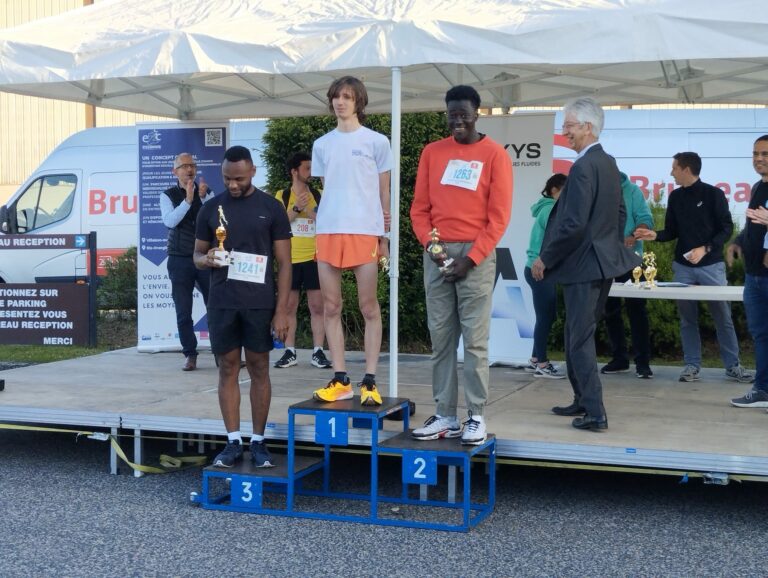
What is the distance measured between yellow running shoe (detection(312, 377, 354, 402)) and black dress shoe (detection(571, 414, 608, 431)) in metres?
1.24

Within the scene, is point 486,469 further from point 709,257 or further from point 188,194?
point 188,194

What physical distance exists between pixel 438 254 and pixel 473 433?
0.89 m

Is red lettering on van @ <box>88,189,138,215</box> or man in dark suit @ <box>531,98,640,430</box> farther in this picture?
red lettering on van @ <box>88,189,138,215</box>

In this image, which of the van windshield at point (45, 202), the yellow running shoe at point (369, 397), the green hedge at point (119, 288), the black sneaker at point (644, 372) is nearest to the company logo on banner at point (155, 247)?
the green hedge at point (119, 288)

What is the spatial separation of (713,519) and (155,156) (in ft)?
19.9

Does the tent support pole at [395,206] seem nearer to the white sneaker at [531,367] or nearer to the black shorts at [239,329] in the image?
the black shorts at [239,329]

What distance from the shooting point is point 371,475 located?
5297 mm

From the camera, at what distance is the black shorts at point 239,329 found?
525cm

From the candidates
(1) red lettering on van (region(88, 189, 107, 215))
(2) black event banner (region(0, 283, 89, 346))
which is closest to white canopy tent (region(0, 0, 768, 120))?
(2) black event banner (region(0, 283, 89, 346))

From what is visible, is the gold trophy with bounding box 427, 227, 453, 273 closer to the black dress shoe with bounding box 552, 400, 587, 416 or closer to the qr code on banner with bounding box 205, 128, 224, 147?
the black dress shoe with bounding box 552, 400, 587, 416

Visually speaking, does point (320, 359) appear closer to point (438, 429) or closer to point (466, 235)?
point (438, 429)

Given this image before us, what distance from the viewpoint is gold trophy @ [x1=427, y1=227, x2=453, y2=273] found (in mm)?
5062

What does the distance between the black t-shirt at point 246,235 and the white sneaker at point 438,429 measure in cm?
100

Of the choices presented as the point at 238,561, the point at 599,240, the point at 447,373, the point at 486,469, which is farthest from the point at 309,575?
the point at 599,240
